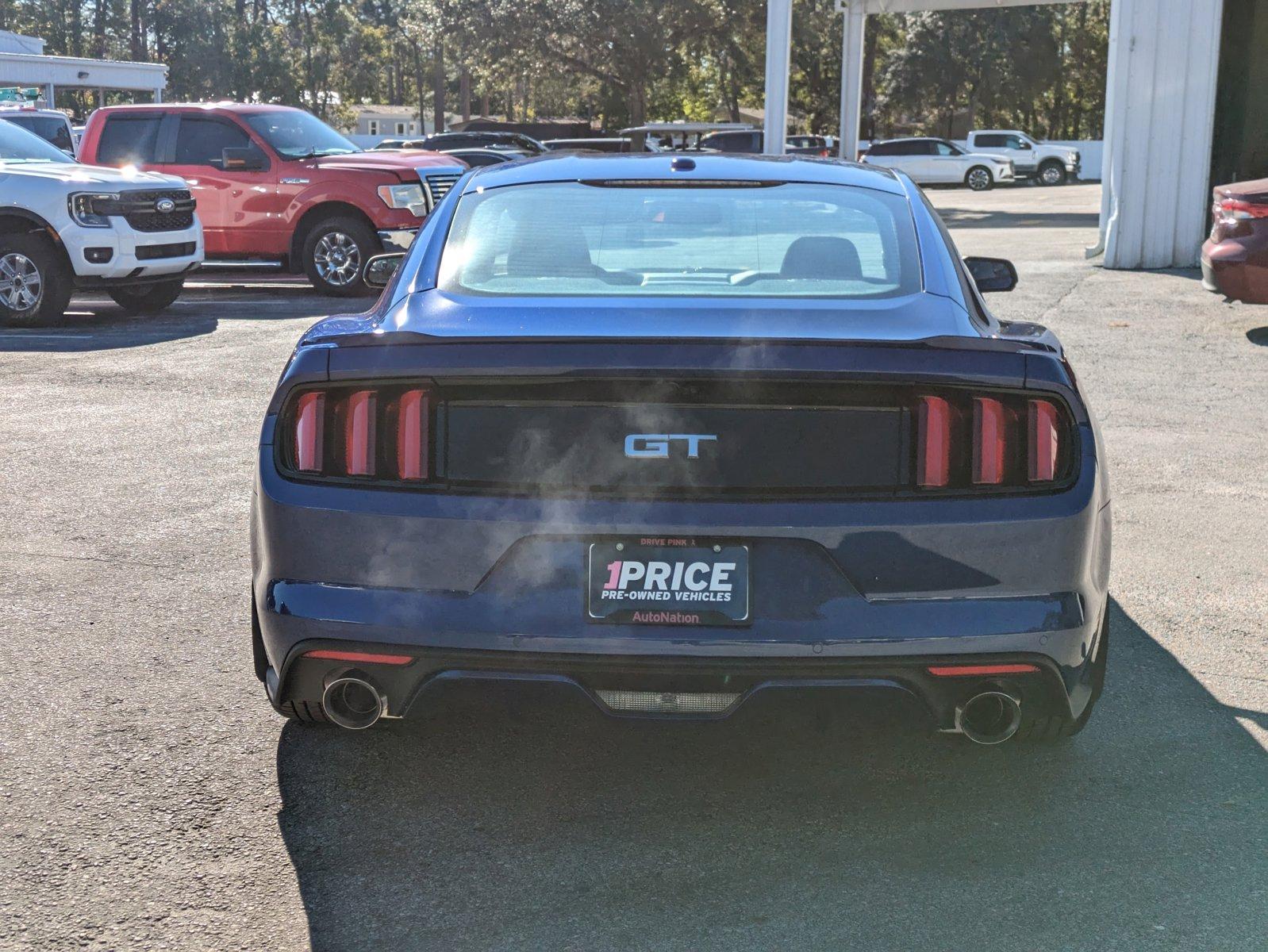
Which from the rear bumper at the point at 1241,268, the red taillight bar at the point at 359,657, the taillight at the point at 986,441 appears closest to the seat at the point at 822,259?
the taillight at the point at 986,441

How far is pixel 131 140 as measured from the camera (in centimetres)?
1605

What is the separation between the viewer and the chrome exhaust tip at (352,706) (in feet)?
10.9

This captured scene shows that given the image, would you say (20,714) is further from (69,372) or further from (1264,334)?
(1264,334)

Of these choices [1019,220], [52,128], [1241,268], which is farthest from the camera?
[1019,220]

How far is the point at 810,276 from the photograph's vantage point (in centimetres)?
388

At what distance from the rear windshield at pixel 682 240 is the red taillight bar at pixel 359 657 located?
963 millimetres

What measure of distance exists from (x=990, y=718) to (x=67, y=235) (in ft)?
37.4

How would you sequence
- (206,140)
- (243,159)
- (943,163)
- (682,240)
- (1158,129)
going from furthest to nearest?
(943,163), (1158,129), (206,140), (243,159), (682,240)

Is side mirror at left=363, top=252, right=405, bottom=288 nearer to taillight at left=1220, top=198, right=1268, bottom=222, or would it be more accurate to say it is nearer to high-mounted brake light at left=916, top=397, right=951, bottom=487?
high-mounted brake light at left=916, top=397, right=951, bottom=487

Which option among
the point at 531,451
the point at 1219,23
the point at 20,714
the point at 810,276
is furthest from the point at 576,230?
the point at 1219,23

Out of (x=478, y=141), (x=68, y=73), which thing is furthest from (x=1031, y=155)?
(x=68, y=73)

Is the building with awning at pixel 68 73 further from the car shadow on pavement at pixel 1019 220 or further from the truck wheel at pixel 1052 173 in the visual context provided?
the truck wheel at pixel 1052 173

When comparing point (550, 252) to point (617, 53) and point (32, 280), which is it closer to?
point (32, 280)

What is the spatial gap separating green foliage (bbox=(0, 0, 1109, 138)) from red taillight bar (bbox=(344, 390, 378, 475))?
3258 centimetres
